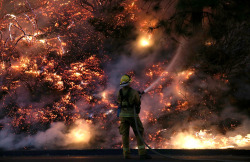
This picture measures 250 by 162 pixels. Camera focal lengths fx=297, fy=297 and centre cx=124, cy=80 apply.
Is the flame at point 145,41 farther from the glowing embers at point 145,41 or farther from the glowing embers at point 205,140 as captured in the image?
the glowing embers at point 205,140

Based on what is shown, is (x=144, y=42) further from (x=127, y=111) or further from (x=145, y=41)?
(x=127, y=111)

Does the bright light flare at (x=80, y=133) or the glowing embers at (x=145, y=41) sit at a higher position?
the glowing embers at (x=145, y=41)

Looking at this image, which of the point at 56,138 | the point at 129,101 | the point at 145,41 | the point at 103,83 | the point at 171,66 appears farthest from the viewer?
the point at 145,41

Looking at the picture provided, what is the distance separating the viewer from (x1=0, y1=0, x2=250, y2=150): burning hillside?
969cm

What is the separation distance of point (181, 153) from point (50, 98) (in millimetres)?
6180

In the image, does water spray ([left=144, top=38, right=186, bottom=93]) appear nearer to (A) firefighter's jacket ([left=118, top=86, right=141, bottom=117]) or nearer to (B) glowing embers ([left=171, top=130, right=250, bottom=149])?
(B) glowing embers ([left=171, top=130, right=250, bottom=149])

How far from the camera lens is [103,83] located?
1170 centimetres

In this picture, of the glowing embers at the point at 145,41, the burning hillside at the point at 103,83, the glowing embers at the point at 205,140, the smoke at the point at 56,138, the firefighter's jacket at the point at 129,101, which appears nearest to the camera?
the firefighter's jacket at the point at 129,101

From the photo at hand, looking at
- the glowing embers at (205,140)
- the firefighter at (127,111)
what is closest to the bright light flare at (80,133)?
the glowing embers at (205,140)

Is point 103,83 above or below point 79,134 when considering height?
above

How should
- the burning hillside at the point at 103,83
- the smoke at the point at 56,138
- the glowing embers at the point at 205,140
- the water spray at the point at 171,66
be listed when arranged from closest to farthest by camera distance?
the glowing embers at the point at 205,140 → the smoke at the point at 56,138 → the burning hillside at the point at 103,83 → the water spray at the point at 171,66

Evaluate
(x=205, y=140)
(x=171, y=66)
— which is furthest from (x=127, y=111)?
(x=171, y=66)

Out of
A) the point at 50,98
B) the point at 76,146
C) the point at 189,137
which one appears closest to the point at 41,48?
the point at 50,98

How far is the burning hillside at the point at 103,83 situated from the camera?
9.69 metres
